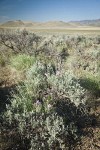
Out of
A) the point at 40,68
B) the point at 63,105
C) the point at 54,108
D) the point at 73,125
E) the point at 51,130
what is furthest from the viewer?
the point at 40,68

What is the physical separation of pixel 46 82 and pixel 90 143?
240 centimetres

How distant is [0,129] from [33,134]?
26.5 inches

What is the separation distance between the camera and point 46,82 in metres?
6.45

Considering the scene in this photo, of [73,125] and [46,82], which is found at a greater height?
[46,82]

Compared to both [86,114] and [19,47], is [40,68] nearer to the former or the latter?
[86,114]

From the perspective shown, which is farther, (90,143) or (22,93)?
(22,93)

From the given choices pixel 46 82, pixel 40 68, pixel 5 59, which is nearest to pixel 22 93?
pixel 46 82

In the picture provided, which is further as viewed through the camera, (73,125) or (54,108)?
(54,108)

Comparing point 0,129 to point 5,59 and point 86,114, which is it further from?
point 5,59

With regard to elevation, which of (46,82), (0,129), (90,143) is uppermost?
(46,82)

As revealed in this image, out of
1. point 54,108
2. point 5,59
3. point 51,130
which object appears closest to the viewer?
point 51,130

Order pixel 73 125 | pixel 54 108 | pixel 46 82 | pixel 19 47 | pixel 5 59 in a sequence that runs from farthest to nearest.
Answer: pixel 19 47
pixel 5 59
pixel 46 82
pixel 54 108
pixel 73 125

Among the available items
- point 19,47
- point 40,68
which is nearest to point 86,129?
point 40,68

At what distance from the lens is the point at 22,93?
19.5ft
